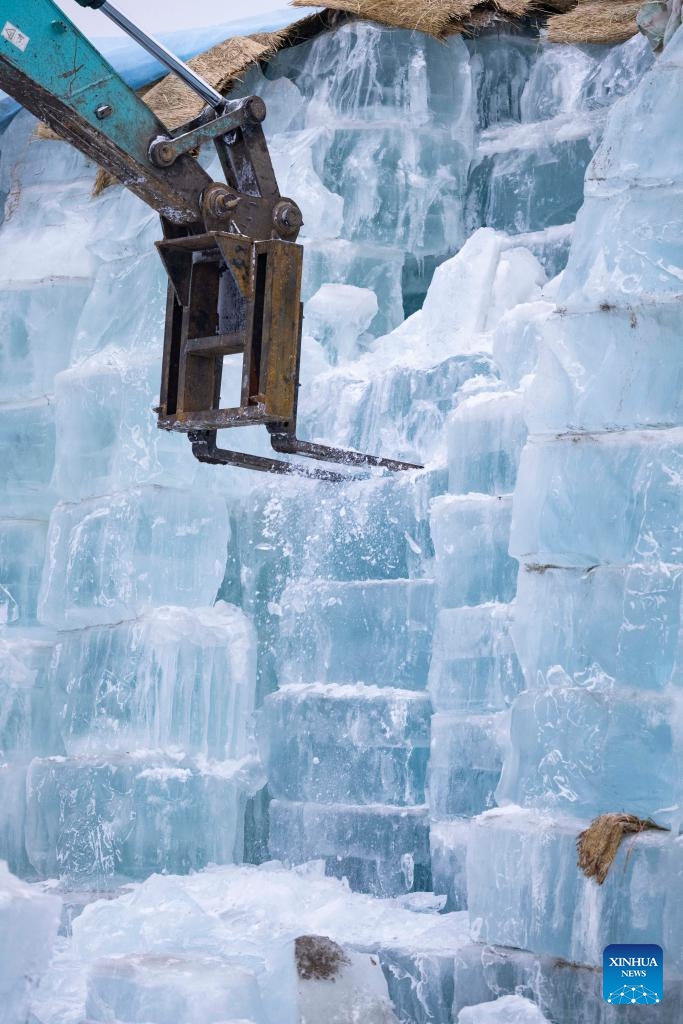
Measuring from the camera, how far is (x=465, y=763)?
24.7 feet

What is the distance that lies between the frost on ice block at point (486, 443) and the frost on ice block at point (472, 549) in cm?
11

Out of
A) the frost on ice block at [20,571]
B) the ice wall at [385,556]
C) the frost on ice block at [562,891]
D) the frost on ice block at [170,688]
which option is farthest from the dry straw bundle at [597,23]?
the frost on ice block at [562,891]

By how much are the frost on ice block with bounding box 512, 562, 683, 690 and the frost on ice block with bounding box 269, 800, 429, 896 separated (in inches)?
61.9

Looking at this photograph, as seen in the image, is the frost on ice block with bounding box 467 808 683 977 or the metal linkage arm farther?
the metal linkage arm

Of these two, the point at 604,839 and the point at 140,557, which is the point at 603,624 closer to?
the point at 604,839

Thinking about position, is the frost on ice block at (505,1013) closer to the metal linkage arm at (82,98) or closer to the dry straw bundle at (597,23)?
the metal linkage arm at (82,98)

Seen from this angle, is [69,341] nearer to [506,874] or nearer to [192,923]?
[192,923]

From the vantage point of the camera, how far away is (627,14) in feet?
29.2

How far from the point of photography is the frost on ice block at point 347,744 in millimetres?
7961

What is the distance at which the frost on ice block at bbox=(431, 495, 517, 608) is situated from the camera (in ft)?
24.7

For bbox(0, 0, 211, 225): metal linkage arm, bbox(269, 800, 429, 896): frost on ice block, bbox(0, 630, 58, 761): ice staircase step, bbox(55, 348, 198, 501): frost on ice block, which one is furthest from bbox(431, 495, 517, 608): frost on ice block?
bbox(0, 630, 58, 761): ice staircase step

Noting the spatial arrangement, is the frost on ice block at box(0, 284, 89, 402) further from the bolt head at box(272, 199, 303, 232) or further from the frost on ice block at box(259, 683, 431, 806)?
the bolt head at box(272, 199, 303, 232)

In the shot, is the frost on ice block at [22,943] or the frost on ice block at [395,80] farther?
the frost on ice block at [395,80]

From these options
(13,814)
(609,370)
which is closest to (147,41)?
(609,370)
